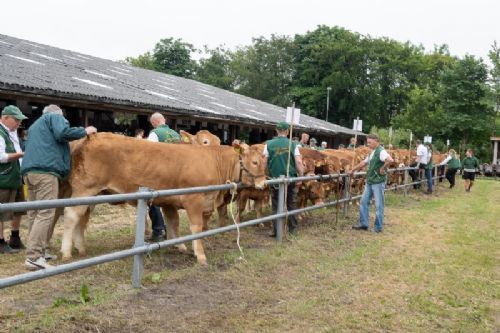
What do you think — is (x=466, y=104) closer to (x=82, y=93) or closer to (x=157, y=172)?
(x=82, y=93)

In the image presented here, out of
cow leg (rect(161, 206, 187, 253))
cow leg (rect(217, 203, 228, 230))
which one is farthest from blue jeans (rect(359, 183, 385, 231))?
cow leg (rect(161, 206, 187, 253))

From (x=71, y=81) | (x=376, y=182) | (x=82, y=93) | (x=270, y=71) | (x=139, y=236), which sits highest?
(x=270, y=71)

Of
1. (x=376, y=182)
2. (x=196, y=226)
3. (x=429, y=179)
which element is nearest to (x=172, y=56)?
(x=429, y=179)

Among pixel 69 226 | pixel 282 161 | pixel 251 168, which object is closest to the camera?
pixel 69 226

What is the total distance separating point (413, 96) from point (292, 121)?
1500 inches

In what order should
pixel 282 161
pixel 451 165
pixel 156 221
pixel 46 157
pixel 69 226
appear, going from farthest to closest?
pixel 451 165 → pixel 282 161 → pixel 156 221 → pixel 69 226 → pixel 46 157

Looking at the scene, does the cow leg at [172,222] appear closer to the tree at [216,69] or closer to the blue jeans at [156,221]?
the blue jeans at [156,221]

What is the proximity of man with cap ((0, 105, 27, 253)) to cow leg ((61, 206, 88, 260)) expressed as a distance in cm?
78

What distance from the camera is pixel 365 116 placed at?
5400 cm

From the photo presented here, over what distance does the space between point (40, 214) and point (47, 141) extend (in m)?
0.84

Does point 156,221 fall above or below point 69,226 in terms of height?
below

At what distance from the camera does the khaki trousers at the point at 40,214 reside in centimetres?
565

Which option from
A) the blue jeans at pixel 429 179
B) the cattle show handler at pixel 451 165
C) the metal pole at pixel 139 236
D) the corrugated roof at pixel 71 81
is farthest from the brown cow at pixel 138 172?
the cattle show handler at pixel 451 165

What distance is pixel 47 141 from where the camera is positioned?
5.90 metres
